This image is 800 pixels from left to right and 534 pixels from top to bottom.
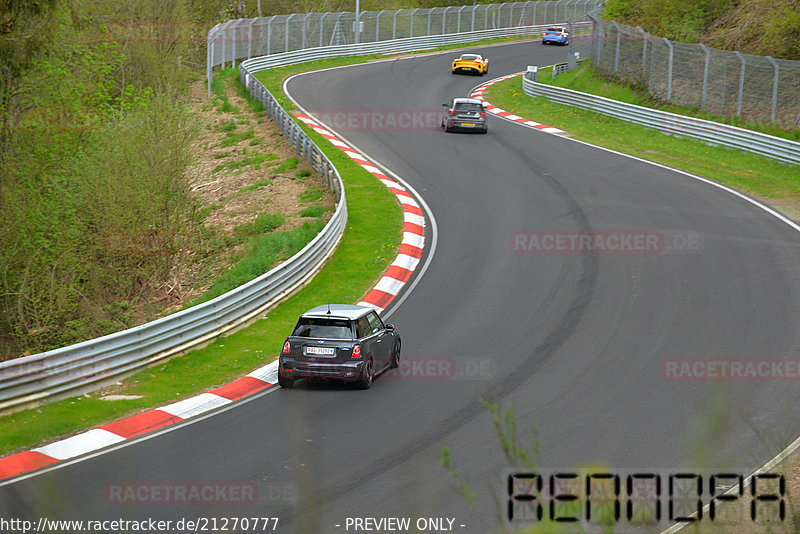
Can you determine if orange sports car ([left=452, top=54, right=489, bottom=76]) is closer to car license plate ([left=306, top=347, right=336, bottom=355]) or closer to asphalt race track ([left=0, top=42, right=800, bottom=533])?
asphalt race track ([left=0, top=42, right=800, bottom=533])

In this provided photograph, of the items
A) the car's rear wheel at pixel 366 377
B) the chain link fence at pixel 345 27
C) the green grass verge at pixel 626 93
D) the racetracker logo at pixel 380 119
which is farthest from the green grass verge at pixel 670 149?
the car's rear wheel at pixel 366 377

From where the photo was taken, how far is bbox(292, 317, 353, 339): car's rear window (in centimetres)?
1373

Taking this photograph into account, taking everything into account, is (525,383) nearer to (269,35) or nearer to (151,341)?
(151,341)

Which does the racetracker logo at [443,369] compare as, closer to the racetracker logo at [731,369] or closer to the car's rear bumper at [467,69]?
the racetracker logo at [731,369]

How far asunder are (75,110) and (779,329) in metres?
18.0

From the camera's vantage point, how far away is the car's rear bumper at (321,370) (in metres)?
13.4

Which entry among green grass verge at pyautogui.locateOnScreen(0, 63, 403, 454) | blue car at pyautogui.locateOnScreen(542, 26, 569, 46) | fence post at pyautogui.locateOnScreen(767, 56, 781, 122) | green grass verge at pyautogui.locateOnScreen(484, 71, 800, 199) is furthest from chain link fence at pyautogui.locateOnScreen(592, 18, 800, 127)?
blue car at pyautogui.locateOnScreen(542, 26, 569, 46)

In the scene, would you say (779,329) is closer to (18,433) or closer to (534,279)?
(534,279)

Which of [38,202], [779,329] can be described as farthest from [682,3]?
[38,202]

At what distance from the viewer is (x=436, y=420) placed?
12148 millimetres

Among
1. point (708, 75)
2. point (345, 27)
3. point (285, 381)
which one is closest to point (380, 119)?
point (708, 75)

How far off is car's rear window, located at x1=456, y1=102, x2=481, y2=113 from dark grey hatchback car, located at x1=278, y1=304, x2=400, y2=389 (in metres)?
22.2

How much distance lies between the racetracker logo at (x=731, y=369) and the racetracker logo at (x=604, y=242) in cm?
681

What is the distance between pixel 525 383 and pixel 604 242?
891cm
